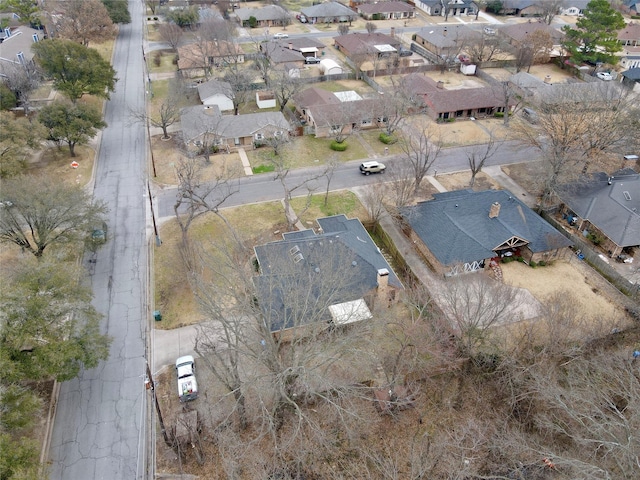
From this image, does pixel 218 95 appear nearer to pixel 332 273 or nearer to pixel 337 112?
pixel 337 112

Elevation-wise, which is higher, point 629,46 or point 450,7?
point 450,7

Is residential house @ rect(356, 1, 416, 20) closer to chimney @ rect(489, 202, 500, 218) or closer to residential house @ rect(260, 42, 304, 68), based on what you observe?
residential house @ rect(260, 42, 304, 68)

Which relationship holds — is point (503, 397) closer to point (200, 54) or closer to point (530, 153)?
point (530, 153)

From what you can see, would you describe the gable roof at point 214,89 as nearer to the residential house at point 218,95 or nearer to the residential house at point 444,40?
the residential house at point 218,95

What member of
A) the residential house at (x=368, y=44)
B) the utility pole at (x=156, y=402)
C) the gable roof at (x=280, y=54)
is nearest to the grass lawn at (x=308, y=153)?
the gable roof at (x=280, y=54)

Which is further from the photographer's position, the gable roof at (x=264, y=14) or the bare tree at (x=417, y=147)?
the gable roof at (x=264, y=14)

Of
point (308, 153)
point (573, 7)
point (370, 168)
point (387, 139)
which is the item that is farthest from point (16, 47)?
A: point (573, 7)

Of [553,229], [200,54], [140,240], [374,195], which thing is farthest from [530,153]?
[200,54]
